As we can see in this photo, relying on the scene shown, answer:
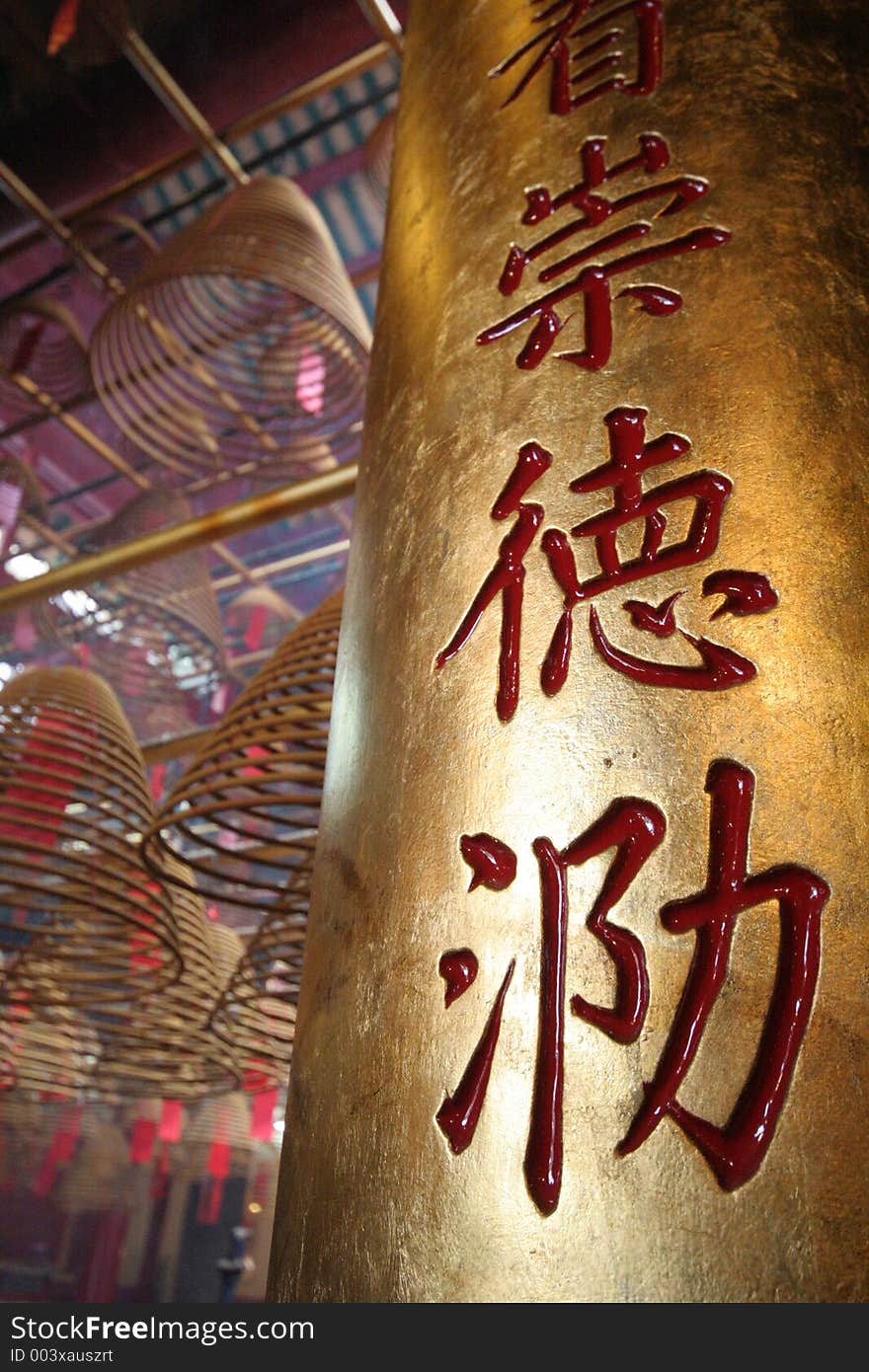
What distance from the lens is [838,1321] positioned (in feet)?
1.33

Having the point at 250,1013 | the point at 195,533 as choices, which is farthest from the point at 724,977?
the point at 250,1013

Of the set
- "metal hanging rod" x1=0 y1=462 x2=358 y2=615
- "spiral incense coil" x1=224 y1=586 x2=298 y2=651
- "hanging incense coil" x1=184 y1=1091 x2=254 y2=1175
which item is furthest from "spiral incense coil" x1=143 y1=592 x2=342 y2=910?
"hanging incense coil" x1=184 y1=1091 x2=254 y2=1175

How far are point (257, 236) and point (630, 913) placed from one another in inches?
86.1

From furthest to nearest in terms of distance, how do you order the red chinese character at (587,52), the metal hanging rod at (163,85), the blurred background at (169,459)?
1. the metal hanging rod at (163,85)
2. the blurred background at (169,459)
3. the red chinese character at (587,52)

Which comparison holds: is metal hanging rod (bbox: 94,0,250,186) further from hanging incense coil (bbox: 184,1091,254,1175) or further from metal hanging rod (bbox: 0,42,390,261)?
hanging incense coil (bbox: 184,1091,254,1175)

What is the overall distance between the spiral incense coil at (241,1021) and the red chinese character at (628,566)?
2.09 metres

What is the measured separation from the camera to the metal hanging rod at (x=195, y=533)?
6.29 ft

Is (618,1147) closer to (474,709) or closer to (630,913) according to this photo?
(630,913)

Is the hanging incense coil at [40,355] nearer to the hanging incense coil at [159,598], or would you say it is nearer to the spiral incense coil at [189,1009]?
the hanging incense coil at [159,598]

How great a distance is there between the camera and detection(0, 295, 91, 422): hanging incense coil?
12.9ft

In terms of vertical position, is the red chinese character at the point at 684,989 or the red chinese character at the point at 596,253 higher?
the red chinese character at the point at 596,253

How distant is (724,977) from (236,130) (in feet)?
10.9

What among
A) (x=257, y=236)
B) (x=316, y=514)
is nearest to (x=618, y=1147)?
(x=257, y=236)

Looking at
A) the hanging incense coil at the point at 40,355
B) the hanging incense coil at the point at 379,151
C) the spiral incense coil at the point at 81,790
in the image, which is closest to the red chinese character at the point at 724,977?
the spiral incense coil at the point at 81,790
